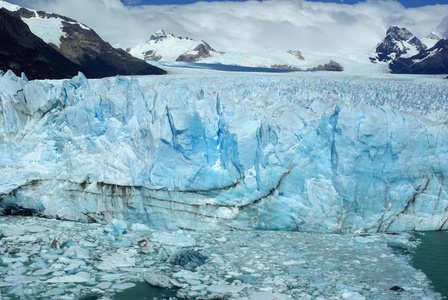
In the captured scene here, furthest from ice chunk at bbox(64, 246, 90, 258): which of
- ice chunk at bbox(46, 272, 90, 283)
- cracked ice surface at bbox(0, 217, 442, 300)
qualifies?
ice chunk at bbox(46, 272, 90, 283)

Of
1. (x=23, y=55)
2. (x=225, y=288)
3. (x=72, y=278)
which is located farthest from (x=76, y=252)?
(x=23, y=55)

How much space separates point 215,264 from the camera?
4398 mm

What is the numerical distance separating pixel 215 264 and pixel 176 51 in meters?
61.6

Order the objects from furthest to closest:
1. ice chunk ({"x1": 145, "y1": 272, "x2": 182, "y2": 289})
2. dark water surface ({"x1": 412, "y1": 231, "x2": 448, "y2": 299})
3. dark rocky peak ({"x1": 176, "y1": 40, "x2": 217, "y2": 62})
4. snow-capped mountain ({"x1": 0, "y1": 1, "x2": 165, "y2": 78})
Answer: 1. dark rocky peak ({"x1": 176, "y1": 40, "x2": 217, "y2": 62})
2. snow-capped mountain ({"x1": 0, "y1": 1, "x2": 165, "y2": 78})
3. dark water surface ({"x1": 412, "y1": 231, "x2": 448, "y2": 299})
4. ice chunk ({"x1": 145, "y1": 272, "x2": 182, "y2": 289})

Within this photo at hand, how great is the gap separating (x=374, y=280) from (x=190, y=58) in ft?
169

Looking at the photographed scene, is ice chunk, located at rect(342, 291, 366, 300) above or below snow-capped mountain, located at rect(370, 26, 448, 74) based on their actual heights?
below

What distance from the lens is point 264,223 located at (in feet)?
18.0

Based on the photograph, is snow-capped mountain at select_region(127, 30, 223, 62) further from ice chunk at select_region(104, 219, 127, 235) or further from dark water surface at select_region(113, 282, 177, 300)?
dark water surface at select_region(113, 282, 177, 300)

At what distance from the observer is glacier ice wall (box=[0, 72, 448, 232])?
17.8 feet

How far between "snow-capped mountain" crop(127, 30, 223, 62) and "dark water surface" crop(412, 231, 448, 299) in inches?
1897

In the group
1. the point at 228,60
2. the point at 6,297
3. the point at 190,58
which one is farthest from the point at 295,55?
the point at 6,297

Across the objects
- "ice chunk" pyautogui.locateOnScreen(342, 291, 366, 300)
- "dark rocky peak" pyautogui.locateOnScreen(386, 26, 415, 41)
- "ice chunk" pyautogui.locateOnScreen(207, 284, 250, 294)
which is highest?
"dark rocky peak" pyautogui.locateOnScreen(386, 26, 415, 41)

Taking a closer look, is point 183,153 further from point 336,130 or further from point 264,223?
point 336,130

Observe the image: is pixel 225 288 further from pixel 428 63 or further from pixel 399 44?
pixel 399 44
